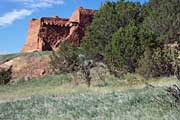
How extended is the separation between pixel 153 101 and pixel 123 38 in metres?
22.6

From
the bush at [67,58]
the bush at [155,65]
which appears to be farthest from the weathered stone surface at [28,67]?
the bush at [155,65]

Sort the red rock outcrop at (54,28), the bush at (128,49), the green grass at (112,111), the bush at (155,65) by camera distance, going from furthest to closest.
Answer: the red rock outcrop at (54,28) < the bush at (128,49) < the bush at (155,65) < the green grass at (112,111)

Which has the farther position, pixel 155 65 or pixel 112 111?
pixel 155 65

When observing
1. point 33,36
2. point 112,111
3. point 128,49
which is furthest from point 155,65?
point 33,36

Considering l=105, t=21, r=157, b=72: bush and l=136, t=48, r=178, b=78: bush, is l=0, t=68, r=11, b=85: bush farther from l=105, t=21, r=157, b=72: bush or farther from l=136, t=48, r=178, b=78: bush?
l=136, t=48, r=178, b=78: bush

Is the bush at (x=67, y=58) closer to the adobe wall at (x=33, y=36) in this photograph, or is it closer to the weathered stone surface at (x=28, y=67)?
the weathered stone surface at (x=28, y=67)

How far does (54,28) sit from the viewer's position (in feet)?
235

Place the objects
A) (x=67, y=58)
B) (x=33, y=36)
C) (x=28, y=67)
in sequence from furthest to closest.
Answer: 1. (x=33, y=36)
2. (x=28, y=67)
3. (x=67, y=58)

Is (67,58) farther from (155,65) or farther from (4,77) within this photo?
(155,65)

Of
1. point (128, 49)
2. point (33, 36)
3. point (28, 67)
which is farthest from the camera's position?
point (33, 36)

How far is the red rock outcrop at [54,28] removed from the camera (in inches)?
2761

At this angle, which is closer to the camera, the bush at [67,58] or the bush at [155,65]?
the bush at [155,65]

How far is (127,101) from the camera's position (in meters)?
13.0

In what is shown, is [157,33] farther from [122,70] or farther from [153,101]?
[153,101]
